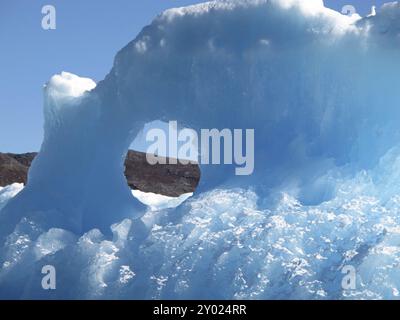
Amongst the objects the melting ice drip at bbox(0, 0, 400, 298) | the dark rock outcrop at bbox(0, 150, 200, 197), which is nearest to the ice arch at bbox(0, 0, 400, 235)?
the melting ice drip at bbox(0, 0, 400, 298)

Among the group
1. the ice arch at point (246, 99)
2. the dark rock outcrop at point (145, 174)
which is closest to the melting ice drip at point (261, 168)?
the ice arch at point (246, 99)

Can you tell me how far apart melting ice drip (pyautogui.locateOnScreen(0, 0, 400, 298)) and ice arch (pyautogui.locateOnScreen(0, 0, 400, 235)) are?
0.02 m

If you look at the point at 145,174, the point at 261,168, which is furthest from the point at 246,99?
the point at 145,174

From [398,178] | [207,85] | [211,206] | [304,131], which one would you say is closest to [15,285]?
[211,206]

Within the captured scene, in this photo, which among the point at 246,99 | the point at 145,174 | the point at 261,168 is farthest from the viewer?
the point at 145,174

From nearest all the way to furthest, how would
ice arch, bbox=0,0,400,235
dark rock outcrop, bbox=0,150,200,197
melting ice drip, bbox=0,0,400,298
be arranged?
melting ice drip, bbox=0,0,400,298 → ice arch, bbox=0,0,400,235 → dark rock outcrop, bbox=0,150,200,197

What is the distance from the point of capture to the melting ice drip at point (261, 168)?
348 inches

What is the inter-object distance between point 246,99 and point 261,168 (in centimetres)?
100

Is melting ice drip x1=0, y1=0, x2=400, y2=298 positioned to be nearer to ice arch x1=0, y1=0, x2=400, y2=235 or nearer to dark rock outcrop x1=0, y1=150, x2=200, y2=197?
ice arch x1=0, y1=0, x2=400, y2=235

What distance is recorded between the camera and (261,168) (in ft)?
33.1

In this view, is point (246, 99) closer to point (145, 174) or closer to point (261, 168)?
point (261, 168)

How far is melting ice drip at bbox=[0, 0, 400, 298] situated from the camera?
8.84 metres

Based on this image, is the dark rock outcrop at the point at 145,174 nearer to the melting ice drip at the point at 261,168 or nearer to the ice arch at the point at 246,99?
the ice arch at the point at 246,99

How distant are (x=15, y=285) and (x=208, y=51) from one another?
14.7 ft
